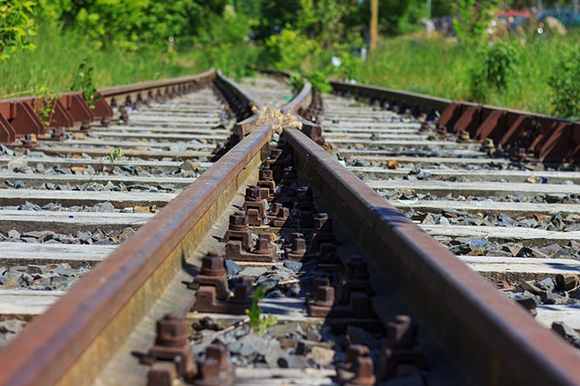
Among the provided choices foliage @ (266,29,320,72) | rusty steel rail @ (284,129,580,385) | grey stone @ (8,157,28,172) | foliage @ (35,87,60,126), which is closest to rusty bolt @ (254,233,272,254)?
rusty steel rail @ (284,129,580,385)

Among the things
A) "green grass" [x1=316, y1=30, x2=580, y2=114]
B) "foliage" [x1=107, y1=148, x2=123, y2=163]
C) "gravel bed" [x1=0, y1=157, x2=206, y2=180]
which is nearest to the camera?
"gravel bed" [x1=0, y1=157, x2=206, y2=180]

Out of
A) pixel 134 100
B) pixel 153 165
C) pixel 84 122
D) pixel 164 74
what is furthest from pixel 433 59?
pixel 153 165

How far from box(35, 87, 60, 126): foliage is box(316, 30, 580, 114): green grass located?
5.22m

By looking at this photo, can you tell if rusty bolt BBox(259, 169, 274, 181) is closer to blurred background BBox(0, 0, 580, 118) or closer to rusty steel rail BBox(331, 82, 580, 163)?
rusty steel rail BBox(331, 82, 580, 163)

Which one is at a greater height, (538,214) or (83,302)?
(83,302)

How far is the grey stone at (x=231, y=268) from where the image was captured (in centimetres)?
A: 310

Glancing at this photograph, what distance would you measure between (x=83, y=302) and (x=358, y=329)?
920 mm

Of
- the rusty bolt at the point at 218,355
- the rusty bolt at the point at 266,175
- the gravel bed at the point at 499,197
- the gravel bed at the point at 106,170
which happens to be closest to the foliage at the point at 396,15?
the gravel bed at the point at 106,170

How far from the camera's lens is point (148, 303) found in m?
2.32

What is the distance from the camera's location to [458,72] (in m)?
13.5

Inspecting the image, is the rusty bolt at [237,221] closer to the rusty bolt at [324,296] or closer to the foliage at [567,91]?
the rusty bolt at [324,296]

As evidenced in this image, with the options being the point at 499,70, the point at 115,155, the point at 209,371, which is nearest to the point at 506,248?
the point at 209,371

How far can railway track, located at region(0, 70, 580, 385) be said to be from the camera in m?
1.68

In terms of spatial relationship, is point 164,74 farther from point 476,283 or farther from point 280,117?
point 476,283
